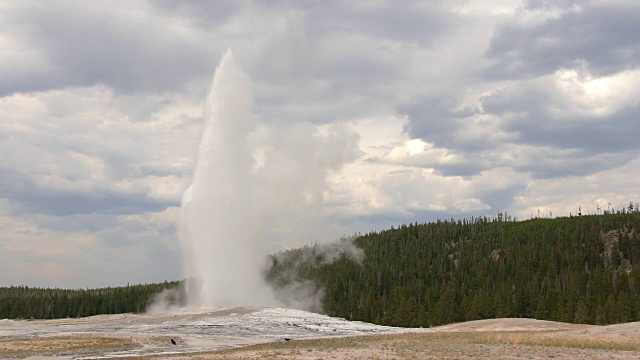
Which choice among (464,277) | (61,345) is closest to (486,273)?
(464,277)

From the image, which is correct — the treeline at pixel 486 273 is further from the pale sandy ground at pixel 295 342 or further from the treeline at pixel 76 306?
the pale sandy ground at pixel 295 342

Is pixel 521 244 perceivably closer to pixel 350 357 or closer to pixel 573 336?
pixel 573 336

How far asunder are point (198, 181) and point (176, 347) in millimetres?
46040

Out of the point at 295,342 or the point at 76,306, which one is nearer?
the point at 295,342

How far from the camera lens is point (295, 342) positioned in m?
42.6

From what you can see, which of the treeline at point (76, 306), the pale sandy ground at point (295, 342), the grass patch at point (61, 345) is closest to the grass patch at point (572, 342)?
the pale sandy ground at point (295, 342)

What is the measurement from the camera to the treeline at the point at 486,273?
9769cm

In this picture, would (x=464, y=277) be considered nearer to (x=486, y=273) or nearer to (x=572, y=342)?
(x=486, y=273)

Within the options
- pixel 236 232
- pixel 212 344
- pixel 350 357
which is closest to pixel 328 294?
pixel 236 232

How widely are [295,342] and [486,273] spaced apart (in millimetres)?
98483

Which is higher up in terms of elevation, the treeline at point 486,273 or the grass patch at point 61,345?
the treeline at point 486,273

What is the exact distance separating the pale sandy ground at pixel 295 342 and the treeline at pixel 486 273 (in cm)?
3670

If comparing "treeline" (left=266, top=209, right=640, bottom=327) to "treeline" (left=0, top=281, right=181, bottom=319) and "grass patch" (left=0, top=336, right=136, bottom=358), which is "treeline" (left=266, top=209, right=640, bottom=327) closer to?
"treeline" (left=0, top=281, right=181, bottom=319)

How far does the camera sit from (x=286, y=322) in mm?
60250
